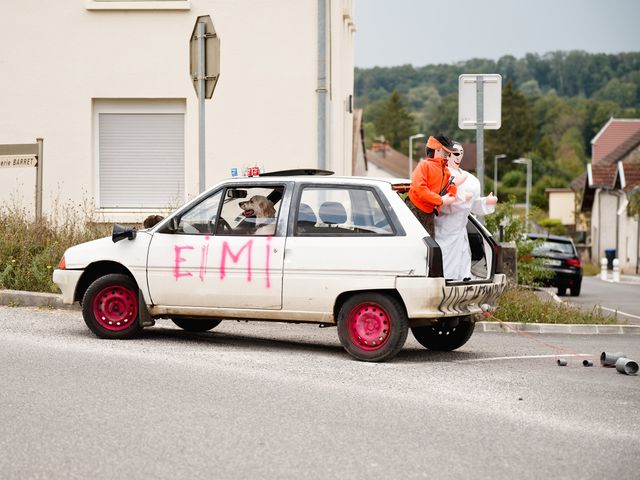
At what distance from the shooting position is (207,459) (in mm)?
6363

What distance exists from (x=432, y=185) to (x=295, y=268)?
150 cm

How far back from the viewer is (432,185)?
→ 35.4ft

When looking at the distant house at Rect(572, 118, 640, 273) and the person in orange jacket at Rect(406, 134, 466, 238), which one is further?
the distant house at Rect(572, 118, 640, 273)

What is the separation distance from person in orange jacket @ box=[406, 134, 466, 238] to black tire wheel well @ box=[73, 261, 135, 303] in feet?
9.14

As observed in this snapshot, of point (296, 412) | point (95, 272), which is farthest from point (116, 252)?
point (296, 412)

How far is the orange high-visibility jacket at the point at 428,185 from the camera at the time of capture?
10.7m

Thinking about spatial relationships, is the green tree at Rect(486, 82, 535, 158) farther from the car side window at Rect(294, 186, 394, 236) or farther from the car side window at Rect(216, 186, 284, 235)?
the car side window at Rect(294, 186, 394, 236)

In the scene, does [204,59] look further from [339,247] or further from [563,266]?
[563,266]

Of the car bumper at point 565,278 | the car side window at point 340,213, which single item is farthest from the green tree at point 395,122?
the car side window at point 340,213

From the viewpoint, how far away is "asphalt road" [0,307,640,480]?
6.31 meters

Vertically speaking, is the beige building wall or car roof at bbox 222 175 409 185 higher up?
the beige building wall

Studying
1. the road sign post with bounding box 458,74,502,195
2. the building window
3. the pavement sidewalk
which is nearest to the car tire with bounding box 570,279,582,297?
the building window

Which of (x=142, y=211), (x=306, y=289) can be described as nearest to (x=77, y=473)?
(x=306, y=289)

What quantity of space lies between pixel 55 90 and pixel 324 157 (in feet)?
16.2
